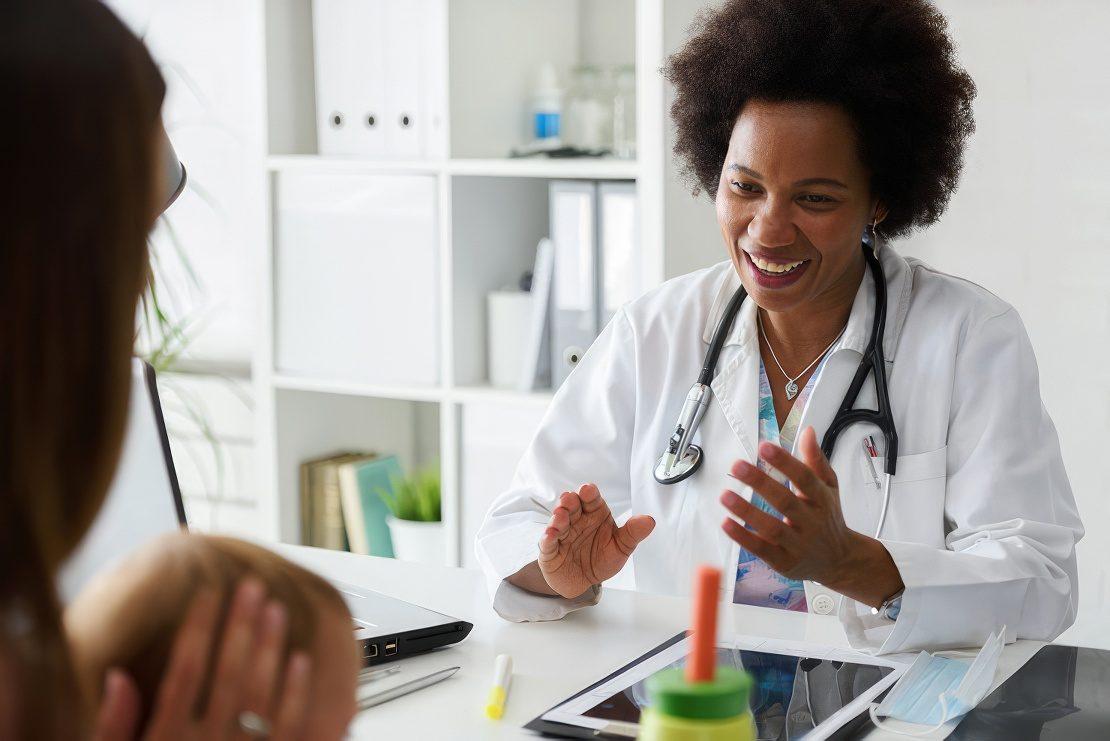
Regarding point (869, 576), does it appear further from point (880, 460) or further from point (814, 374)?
point (814, 374)

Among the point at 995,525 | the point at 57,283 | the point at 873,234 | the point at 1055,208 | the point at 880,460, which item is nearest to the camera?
the point at 57,283

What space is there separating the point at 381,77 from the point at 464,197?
13.3 inches

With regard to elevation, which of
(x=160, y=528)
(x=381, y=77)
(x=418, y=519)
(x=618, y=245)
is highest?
(x=381, y=77)

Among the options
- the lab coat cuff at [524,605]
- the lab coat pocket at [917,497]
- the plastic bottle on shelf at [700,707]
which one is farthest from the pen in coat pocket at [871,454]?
the plastic bottle on shelf at [700,707]

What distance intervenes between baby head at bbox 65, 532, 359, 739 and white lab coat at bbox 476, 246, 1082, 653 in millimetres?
803

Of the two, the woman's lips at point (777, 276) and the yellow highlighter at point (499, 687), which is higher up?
the woman's lips at point (777, 276)

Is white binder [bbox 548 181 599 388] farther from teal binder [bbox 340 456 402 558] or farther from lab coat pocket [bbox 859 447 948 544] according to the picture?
lab coat pocket [bbox 859 447 948 544]

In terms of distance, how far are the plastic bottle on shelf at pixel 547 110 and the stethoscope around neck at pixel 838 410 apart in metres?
1.07

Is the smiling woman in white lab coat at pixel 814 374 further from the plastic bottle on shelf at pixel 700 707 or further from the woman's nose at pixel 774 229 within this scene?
Result: the plastic bottle on shelf at pixel 700 707

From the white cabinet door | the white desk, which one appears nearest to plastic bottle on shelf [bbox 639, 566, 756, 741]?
the white desk

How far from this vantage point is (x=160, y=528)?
1.15 metres

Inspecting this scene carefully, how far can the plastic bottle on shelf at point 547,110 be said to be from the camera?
2816 millimetres

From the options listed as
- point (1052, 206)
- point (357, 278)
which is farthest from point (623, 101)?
point (1052, 206)

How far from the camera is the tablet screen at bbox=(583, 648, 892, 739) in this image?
3.62 ft
